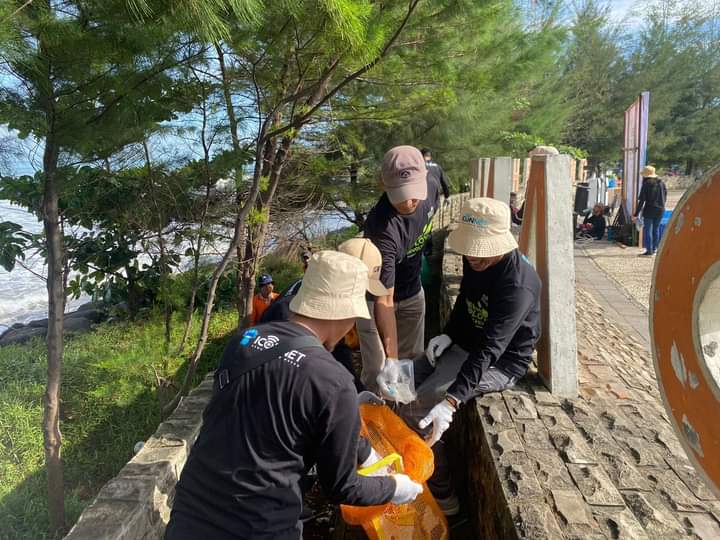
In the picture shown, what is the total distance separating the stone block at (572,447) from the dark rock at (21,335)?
303 inches

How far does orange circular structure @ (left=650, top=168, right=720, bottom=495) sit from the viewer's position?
3.25ft

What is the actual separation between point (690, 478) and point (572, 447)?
1.48 feet

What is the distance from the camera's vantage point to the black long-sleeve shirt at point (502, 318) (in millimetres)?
2561

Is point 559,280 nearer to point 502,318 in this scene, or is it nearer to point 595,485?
point 502,318

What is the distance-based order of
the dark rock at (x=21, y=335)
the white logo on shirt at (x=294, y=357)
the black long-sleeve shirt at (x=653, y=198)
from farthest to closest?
the black long-sleeve shirt at (x=653, y=198), the dark rock at (x=21, y=335), the white logo on shirt at (x=294, y=357)

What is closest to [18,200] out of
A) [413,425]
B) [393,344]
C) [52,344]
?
[52,344]

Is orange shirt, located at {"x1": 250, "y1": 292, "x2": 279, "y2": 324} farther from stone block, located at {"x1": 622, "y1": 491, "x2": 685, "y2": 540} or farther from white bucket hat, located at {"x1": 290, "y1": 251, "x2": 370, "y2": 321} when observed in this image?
stone block, located at {"x1": 622, "y1": 491, "x2": 685, "y2": 540}

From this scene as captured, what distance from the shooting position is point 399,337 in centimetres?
376

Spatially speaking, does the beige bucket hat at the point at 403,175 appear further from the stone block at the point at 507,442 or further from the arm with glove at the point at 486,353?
the stone block at the point at 507,442

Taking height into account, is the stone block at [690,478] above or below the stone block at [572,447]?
below

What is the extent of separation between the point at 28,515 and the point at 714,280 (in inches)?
165

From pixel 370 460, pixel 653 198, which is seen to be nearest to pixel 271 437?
pixel 370 460

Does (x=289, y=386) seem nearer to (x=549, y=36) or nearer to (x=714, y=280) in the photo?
(x=714, y=280)

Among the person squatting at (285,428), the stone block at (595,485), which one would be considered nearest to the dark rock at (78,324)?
the person squatting at (285,428)
